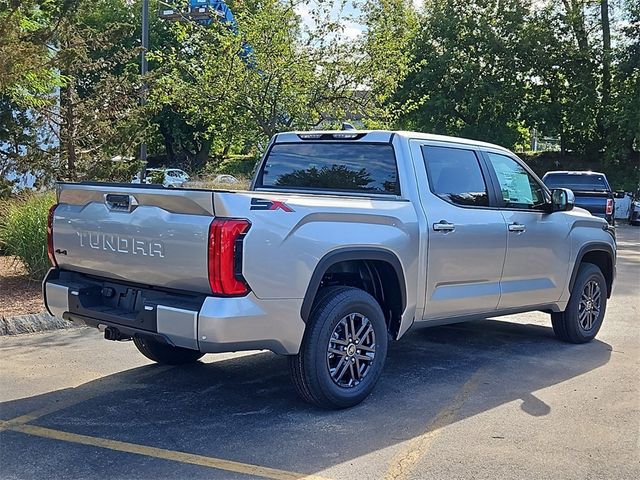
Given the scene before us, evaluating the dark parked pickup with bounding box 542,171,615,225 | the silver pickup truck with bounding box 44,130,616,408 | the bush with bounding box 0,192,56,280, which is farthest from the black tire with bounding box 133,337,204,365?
the dark parked pickup with bounding box 542,171,615,225

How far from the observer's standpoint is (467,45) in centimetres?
3409

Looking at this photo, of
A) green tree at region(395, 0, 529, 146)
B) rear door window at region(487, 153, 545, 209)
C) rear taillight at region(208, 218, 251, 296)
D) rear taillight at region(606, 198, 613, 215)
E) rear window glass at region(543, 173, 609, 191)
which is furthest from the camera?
green tree at region(395, 0, 529, 146)

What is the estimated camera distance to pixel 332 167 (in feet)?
20.4

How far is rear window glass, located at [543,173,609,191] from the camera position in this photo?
691 inches

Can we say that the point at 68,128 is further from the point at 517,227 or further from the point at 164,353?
the point at 517,227

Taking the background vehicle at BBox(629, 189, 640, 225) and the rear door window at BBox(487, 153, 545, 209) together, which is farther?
the background vehicle at BBox(629, 189, 640, 225)

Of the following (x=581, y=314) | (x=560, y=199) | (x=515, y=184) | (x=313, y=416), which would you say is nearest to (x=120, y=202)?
(x=313, y=416)

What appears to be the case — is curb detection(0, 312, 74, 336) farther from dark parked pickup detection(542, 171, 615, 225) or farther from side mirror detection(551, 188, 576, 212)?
dark parked pickup detection(542, 171, 615, 225)

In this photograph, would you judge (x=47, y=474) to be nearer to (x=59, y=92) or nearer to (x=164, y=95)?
(x=59, y=92)

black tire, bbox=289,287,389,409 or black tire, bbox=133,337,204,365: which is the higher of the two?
black tire, bbox=289,287,389,409

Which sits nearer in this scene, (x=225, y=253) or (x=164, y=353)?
(x=225, y=253)

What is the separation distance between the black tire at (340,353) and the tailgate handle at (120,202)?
137 centimetres

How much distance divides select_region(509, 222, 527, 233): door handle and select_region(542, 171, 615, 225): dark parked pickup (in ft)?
34.4

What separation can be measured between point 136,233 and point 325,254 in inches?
47.9
